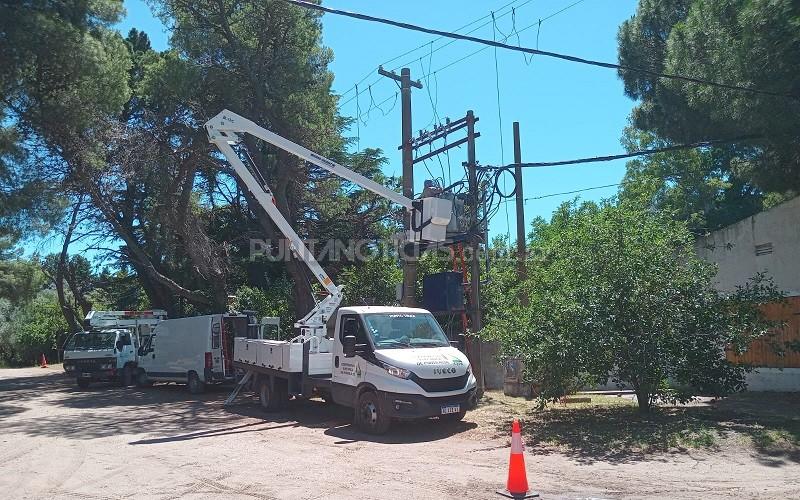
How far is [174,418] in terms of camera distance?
15539 millimetres

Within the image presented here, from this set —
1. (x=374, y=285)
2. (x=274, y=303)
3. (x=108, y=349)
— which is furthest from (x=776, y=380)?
(x=108, y=349)

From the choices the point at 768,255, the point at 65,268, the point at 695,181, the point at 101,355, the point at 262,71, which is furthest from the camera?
the point at 695,181

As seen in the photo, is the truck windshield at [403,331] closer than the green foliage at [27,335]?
Yes

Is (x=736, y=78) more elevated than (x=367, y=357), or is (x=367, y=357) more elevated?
(x=736, y=78)

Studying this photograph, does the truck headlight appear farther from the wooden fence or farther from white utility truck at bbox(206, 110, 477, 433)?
the wooden fence

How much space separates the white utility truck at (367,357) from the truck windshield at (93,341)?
33.7 feet

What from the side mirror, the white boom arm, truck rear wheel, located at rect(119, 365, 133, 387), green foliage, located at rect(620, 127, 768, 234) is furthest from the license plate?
green foliage, located at rect(620, 127, 768, 234)

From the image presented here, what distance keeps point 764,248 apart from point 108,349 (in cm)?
A: 2234

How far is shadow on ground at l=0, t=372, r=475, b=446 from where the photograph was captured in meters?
12.5

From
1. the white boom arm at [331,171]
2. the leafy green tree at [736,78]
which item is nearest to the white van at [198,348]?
the white boom arm at [331,171]

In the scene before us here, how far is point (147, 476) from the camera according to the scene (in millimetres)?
9078

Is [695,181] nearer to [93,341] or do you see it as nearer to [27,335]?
[93,341]

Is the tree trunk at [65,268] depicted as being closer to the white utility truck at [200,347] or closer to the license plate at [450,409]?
the white utility truck at [200,347]

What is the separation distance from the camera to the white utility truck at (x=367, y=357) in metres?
11.7
